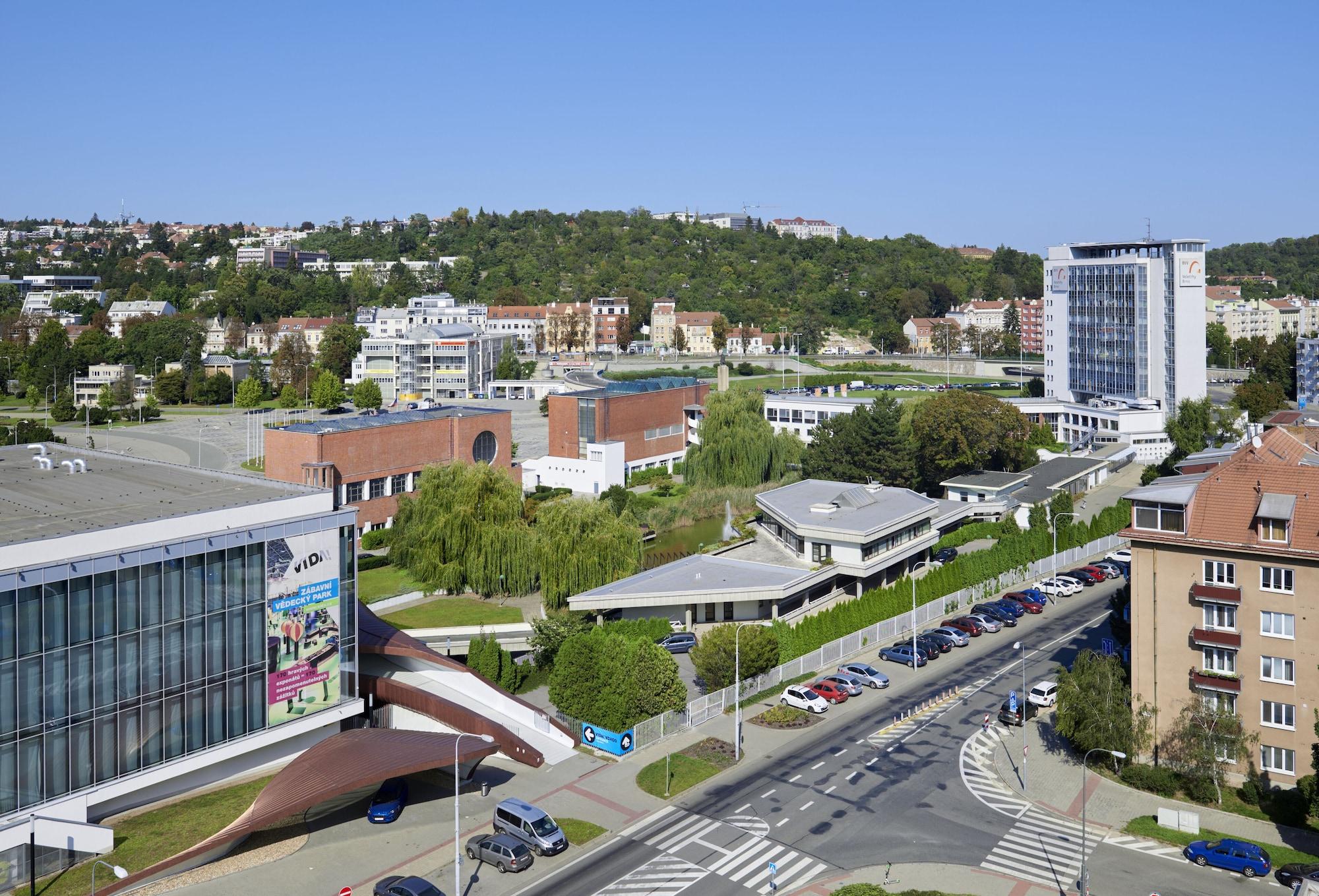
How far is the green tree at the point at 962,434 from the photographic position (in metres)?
57.6

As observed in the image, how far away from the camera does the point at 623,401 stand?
212ft

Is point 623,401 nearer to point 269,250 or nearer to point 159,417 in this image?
point 159,417

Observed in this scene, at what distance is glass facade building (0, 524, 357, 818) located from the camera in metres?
20.1

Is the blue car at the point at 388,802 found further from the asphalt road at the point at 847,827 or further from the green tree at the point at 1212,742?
the green tree at the point at 1212,742

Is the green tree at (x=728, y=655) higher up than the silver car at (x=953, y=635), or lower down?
higher up

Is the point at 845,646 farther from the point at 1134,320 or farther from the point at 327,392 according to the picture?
the point at 327,392

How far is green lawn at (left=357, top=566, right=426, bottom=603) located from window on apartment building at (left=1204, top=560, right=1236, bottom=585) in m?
25.0

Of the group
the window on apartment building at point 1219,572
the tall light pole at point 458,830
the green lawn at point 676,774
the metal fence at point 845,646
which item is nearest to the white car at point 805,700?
the metal fence at point 845,646

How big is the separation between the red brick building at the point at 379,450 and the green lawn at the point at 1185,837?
103ft

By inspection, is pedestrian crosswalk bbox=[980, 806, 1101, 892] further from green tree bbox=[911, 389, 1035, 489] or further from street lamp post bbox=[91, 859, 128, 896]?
green tree bbox=[911, 389, 1035, 489]

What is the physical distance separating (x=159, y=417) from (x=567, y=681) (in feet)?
256

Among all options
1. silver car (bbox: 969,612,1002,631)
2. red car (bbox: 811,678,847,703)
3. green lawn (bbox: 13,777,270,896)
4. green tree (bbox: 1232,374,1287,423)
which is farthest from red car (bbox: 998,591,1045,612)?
green tree (bbox: 1232,374,1287,423)

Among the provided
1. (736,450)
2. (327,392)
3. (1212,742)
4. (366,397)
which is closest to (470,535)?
(736,450)

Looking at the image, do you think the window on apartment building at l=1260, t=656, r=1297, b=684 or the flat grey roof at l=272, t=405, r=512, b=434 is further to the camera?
the flat grey roof at l=272, t=405, r=512, b=434
